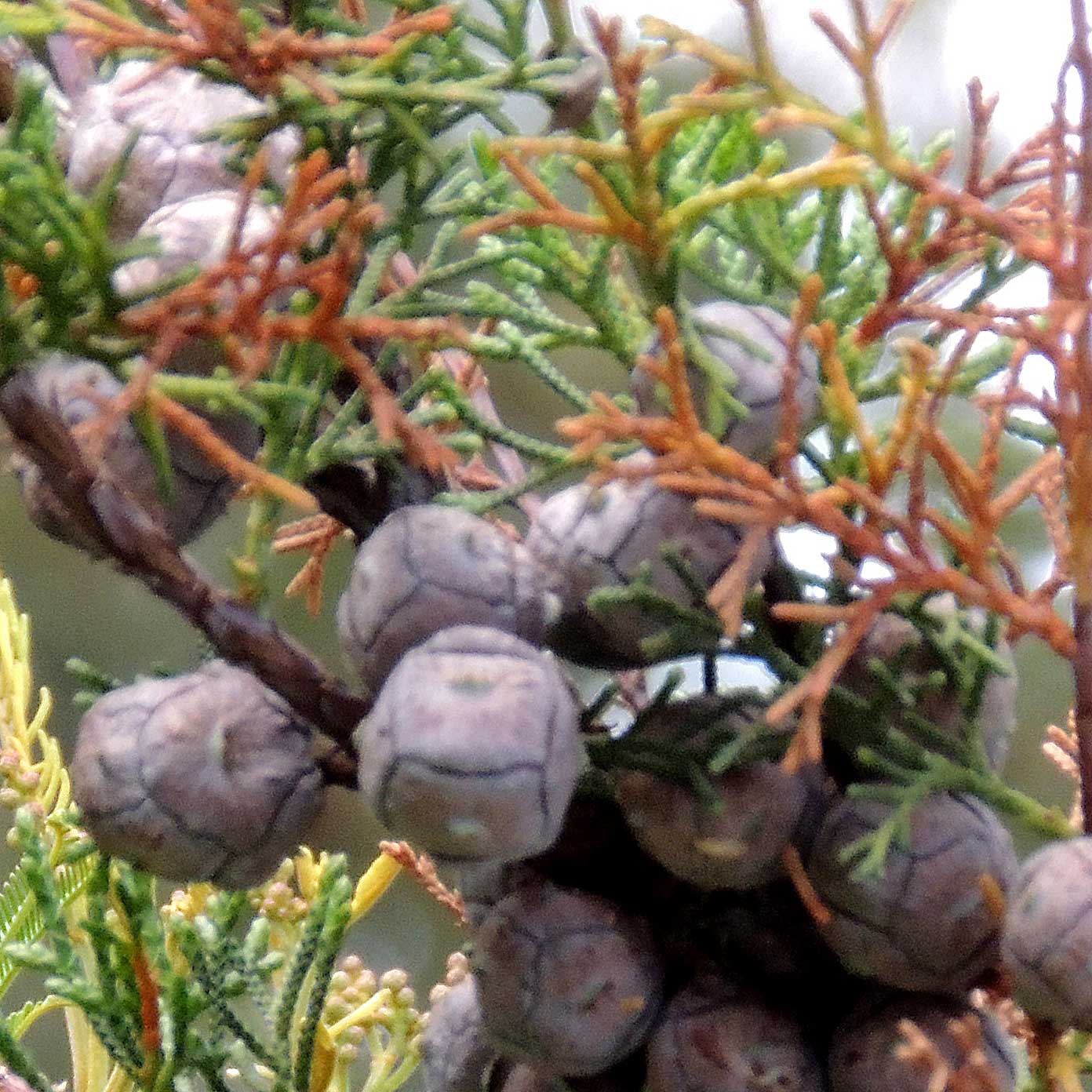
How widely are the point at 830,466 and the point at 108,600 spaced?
1.24 metres

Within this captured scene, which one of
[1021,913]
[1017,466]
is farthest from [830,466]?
[1017,466]

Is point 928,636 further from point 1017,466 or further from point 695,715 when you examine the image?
point 1017,466

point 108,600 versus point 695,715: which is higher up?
point 695,715

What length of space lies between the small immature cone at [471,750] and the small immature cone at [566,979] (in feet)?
0.28

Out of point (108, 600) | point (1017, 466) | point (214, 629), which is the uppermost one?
point (214, 629)

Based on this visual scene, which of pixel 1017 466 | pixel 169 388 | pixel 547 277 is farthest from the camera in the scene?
pixel 1017 466

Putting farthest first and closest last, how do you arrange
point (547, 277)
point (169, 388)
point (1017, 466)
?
point (1017, 466)
point (547, 277)
point (169, 388)

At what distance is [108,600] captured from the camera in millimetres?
1586

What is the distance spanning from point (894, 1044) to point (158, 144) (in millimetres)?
475

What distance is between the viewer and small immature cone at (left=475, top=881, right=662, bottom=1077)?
1.68 ft

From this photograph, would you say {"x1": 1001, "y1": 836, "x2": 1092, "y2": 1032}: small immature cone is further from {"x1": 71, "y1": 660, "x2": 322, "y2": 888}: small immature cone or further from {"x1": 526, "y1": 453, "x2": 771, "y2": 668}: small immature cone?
{"x1": 71, "y1": 660, "x2": 322, "y2": 888}: small immature cone

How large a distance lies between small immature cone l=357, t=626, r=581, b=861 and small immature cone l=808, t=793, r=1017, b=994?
0.13m

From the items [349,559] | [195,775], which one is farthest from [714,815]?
[349,559]

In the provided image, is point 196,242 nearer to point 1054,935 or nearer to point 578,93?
point 578,93
